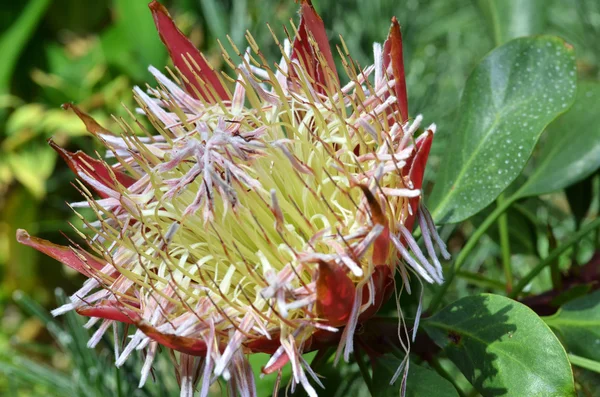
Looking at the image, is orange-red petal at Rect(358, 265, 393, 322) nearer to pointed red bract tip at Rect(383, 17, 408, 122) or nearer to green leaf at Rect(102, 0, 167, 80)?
pointed red bract tip at Rect(383, 17, 408, 122)

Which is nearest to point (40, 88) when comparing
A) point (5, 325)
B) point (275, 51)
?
point (5, 325)

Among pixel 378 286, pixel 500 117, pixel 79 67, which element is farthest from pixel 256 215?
pixel 79 67

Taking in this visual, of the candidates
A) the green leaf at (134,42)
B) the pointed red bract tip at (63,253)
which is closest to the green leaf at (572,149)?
the pointed red bract tip at (63,253)

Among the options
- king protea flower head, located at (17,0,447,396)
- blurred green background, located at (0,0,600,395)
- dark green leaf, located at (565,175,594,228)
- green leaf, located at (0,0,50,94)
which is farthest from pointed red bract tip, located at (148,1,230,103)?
green leaf, located at (0,0,50,94)

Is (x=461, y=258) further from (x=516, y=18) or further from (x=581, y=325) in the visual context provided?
(x=516, y=18)

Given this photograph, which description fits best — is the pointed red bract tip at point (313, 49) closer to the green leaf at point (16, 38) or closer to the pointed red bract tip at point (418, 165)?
the pointed red bract tip at point (418, 165)

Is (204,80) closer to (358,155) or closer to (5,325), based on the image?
(358,155)
